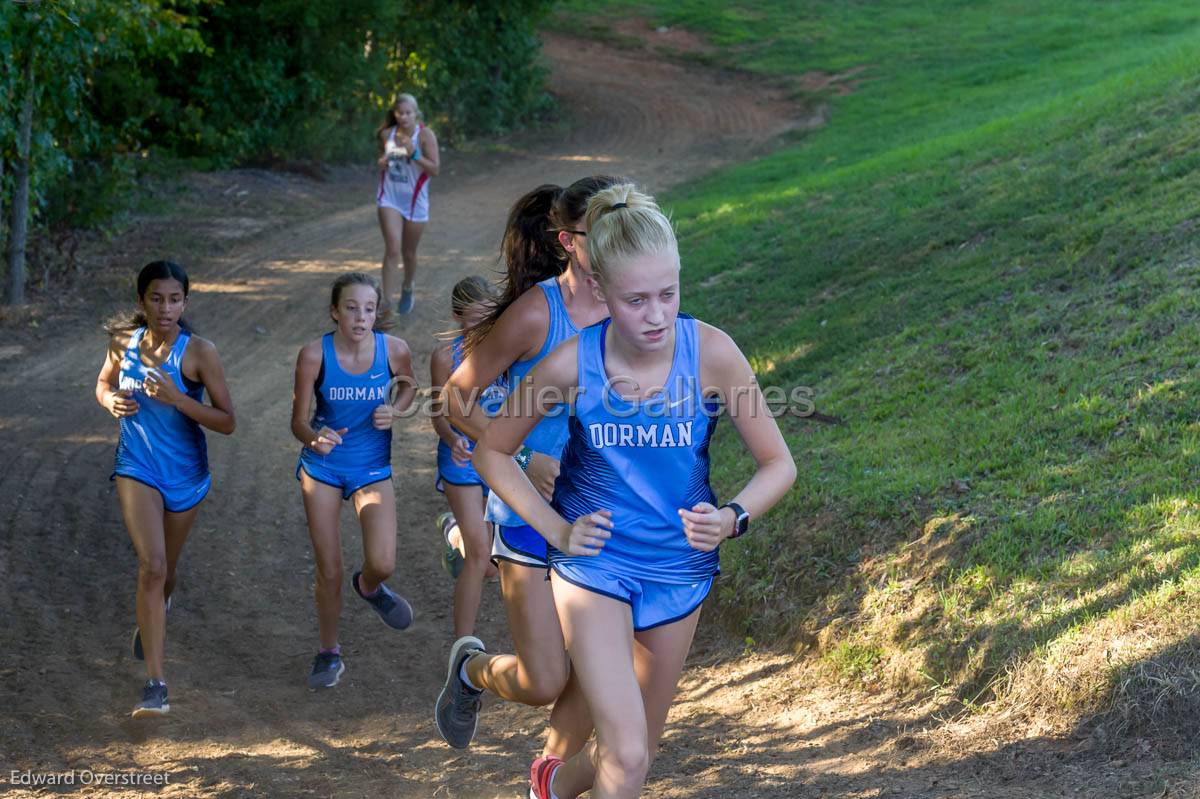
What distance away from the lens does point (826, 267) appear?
11.7 m

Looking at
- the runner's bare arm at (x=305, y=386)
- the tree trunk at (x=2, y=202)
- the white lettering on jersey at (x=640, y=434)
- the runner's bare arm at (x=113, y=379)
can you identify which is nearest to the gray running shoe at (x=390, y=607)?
the runner's bare arm at (x=305, y=386)

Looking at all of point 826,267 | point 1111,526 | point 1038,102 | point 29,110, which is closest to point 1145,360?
point 1111,526

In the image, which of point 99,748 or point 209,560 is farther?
point 209,560

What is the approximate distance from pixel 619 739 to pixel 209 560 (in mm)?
5016

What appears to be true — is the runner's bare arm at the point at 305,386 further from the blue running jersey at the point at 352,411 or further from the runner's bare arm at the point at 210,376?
the runner's bare arm at the point at 210,376

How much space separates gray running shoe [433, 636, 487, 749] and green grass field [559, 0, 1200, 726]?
1.84 metres

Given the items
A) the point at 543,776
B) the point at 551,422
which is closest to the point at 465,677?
the point at 543,776

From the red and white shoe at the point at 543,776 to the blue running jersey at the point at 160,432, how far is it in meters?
2.58

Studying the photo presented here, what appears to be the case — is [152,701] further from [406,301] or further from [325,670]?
[406,301]

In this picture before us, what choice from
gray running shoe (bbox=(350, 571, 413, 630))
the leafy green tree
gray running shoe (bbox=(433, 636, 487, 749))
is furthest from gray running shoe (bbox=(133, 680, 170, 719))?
Answer: the leafy green tree

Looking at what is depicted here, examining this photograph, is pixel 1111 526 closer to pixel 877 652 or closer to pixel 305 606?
pixel 877 652

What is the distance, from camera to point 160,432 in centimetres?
593

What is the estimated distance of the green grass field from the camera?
5.48 metres

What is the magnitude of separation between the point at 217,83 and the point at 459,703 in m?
17.0
